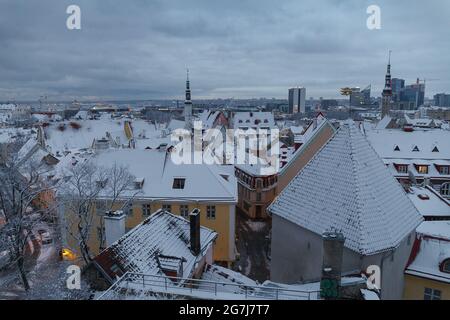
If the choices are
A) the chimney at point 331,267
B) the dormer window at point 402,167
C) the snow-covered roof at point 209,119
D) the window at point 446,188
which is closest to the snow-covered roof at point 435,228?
the chimney at point 331,267

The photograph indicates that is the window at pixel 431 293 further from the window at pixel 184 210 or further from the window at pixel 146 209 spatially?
the window at pixel 146 209

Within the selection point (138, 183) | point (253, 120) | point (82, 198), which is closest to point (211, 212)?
point (138, 183)

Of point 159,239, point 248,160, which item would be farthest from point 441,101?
point 159,239

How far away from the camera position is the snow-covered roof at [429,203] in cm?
1423

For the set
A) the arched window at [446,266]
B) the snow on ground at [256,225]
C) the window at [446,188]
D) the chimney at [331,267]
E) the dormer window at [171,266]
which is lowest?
the snow on ground at [256,225]

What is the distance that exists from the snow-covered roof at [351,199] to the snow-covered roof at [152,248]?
2581mm

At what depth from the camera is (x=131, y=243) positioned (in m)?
8.69

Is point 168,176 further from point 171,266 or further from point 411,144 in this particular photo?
point 411,144

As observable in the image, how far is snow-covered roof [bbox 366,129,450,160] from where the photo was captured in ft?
77.7

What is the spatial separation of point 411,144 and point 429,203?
1052 cm

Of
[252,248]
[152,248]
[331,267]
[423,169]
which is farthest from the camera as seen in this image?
[423,169]

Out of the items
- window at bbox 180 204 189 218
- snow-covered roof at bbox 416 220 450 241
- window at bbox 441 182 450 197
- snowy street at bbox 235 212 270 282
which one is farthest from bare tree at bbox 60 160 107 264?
window at bbox 441 182 450 197

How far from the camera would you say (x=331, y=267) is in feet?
19.2
